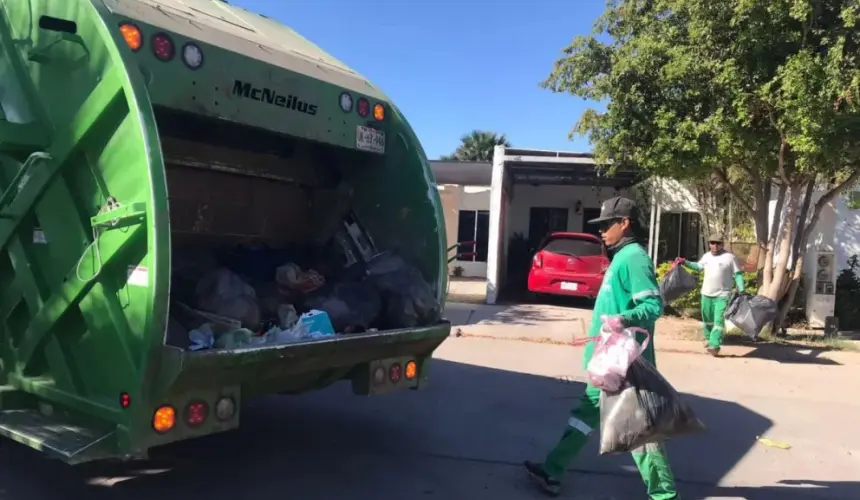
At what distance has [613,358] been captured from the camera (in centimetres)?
369

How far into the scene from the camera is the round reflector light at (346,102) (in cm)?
450

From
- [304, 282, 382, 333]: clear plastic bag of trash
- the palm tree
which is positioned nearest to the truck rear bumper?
[304, 282, 382, 333]: clear plastic bag of trash

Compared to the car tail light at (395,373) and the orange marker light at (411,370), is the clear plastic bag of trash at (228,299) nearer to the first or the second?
the car tail light at (395,373)

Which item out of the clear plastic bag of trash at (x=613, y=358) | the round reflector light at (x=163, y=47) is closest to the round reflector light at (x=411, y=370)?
the clear plastic bag of trash at (x=613, y=358)

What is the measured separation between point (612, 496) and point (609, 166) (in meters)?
8.34

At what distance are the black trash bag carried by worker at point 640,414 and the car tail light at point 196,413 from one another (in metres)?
2.01

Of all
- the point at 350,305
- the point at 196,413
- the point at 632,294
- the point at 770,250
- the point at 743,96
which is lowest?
the point at 196,413

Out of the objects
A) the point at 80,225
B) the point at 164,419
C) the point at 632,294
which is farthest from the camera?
the point at 632,294

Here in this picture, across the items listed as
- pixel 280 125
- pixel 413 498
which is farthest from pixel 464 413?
pixel 280 125

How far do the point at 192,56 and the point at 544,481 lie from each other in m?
3.09

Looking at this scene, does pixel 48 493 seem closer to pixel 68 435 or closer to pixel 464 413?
pixel 68 435

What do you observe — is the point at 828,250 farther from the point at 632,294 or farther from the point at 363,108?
the point at 363,108

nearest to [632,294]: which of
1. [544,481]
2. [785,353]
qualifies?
[544,481]

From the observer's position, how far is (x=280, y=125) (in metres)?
4.12
